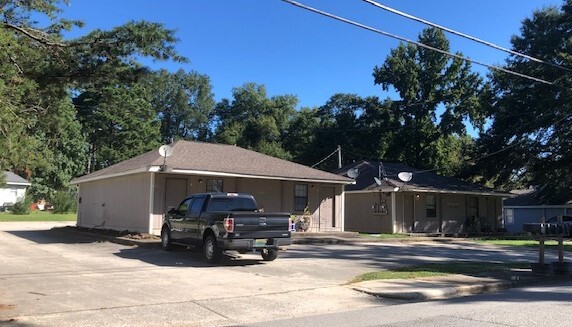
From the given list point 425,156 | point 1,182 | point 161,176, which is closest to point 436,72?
point 425,156

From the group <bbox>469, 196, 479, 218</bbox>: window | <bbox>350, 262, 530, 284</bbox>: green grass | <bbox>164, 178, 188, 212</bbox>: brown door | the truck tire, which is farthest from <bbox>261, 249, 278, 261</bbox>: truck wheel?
<bbox>469, 196, 479, 218</bbox>: window

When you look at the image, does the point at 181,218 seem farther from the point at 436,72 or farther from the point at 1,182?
the point at 436,72

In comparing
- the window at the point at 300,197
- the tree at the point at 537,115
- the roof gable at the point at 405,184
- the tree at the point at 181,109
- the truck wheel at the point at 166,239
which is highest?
the tree at the point at 181,109

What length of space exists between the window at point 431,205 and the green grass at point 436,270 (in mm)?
16299

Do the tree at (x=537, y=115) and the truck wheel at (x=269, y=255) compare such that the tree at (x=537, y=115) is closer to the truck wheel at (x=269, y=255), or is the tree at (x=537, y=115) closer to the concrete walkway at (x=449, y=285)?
the concrete walkway at (x=449, y=285)

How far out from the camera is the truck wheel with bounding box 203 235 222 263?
46.5 feet

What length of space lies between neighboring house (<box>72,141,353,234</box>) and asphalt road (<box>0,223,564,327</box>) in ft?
11.8

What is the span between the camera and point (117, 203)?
24078 mm

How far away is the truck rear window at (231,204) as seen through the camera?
15034 mm

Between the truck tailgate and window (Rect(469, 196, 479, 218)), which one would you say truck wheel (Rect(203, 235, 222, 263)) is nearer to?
the truck tailgate

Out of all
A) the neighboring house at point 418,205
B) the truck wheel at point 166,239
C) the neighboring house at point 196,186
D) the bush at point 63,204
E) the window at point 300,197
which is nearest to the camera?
the truck wheel at point 166,239

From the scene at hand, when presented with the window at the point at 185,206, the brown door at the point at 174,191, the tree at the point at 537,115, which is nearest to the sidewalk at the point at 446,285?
the window at the point at 185,206

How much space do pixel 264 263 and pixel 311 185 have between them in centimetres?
1130

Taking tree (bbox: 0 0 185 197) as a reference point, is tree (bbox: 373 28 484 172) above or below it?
above
